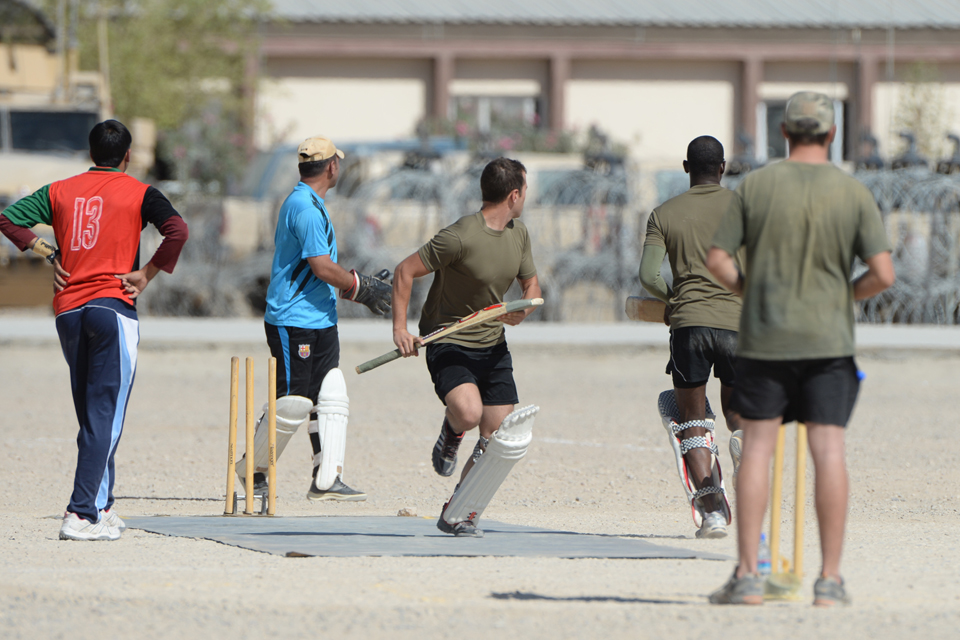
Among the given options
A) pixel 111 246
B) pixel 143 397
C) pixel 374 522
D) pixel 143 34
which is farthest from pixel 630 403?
pixel 143 34

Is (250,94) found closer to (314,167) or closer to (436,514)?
(314,167)

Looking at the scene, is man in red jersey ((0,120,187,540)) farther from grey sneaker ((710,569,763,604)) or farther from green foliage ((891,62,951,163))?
green foliage ((891,62,951,163))

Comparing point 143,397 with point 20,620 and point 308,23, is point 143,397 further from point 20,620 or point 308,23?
point 308,23

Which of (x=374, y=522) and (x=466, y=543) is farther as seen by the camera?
(x=374, y=522)

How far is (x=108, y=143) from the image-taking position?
6.50 meters

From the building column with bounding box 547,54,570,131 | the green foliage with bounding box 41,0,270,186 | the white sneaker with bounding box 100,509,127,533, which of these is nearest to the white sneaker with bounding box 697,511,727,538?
the white sneaker with bounding box 100,509,127,533

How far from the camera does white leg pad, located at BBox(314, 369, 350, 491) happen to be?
7367 millimetres

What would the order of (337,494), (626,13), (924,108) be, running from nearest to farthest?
1. (337,494)
2. (924,108)
3. (626,13)

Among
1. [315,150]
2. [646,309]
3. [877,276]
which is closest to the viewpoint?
[877,276]

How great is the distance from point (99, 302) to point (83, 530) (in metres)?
1.00

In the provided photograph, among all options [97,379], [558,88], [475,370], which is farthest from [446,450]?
[558,88]

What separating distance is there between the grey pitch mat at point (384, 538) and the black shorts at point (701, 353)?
79 centimetres

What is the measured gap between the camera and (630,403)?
41.1 feet

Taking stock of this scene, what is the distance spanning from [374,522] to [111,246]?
1794mm
